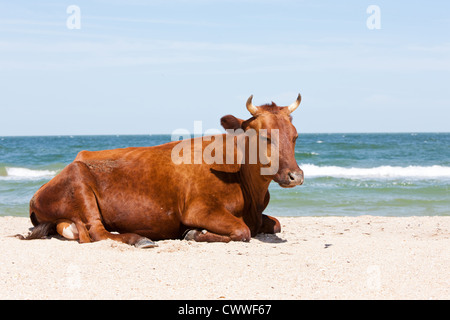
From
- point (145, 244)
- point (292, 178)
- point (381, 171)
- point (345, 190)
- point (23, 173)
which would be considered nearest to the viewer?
point (292, 178)

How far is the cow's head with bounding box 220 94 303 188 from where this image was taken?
5.99m

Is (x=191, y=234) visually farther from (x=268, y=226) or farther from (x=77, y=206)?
(x=77, y=206)

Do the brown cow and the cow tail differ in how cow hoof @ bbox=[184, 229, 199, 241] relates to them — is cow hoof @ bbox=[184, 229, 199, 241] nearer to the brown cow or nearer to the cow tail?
the brown cow

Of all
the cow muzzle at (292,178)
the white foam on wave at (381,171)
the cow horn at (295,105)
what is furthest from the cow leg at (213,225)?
the white foam on wave at (381,171)

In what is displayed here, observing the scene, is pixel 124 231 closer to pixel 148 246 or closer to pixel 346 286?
pixel 148 246

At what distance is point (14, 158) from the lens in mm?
32625

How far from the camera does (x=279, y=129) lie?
249 inches

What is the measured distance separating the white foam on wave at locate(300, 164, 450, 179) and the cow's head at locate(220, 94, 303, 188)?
1713 centimetres

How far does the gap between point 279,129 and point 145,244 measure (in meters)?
2.04

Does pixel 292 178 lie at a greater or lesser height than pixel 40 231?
greater

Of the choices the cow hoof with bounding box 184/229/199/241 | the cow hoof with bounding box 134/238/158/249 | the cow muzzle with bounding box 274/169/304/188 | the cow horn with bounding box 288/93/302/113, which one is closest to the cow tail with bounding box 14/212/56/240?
the cow hoof with bounding box 134/238/158/249

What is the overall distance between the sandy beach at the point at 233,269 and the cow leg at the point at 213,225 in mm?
167

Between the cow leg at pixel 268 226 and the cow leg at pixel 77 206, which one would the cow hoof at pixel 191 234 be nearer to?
the cow leg at pixel 77 206

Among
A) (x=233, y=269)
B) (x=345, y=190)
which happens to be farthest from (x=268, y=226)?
(x=345, y=190)
